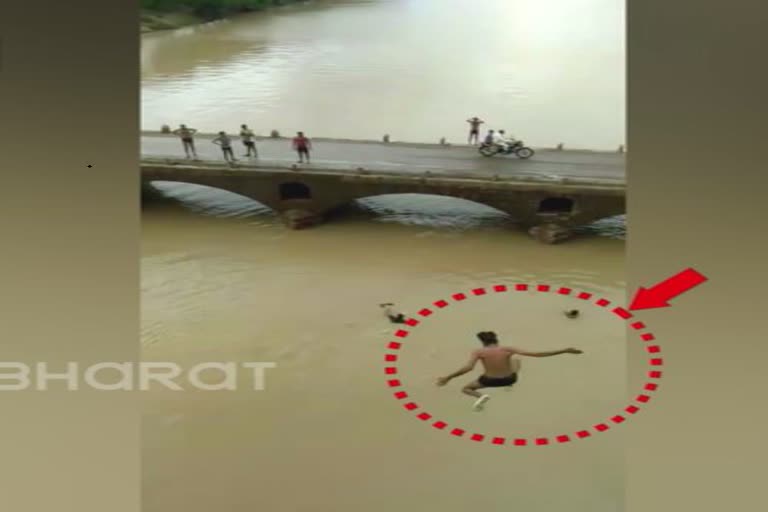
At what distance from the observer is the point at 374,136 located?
494 cm

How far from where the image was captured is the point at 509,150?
4.23m

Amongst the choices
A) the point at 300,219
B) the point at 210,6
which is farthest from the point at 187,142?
the point at 210,6

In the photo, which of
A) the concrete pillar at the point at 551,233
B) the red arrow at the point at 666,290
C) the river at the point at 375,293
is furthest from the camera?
the concrete pillar at the point at 551,233

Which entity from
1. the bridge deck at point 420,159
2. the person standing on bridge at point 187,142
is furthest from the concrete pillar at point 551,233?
the person standing on bridge at point 187,142

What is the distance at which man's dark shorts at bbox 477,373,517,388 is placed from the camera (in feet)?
6.05

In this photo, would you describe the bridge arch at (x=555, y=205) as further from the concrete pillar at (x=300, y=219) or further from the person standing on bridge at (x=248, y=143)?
the person standing on bridge at (x=248, y=143)

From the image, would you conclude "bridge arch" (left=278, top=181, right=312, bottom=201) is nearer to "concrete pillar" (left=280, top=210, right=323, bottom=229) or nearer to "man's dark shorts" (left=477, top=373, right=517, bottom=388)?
"concrete pillar" (left=280, top=210, right=323, bottom=229)

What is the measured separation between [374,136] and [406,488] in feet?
11.2

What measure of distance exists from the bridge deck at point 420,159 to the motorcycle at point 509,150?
3cm

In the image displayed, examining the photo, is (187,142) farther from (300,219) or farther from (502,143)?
(502,143)

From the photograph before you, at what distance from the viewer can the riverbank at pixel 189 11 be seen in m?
7.66

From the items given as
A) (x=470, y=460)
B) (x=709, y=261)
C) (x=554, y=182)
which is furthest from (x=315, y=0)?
(x=709, y=261)

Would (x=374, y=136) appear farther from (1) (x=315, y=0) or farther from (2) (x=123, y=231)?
(1) (x=315, y=0)

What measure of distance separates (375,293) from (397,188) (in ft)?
3.28
